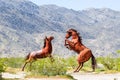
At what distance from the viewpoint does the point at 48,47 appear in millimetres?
39969

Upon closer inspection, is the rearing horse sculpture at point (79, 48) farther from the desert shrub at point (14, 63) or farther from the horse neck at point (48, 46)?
the desert shrub at point (14, 63)

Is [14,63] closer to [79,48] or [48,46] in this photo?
[48,46]

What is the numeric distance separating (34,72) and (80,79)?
3.64 meters

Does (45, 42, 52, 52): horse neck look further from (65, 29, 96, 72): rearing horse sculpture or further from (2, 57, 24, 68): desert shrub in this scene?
(2, 57, 24, 68): desert shrub

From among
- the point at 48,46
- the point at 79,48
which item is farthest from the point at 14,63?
the point at 79,48

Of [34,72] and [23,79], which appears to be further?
[34,72]

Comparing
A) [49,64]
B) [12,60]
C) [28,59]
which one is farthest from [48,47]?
[12,60]

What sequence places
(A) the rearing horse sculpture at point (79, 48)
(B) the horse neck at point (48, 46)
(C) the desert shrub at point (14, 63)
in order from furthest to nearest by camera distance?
(C) the desert shrub at point (14, 63) < (B) the horse neck at point (48, 46) < (A) the rearing horse sculpture at point (79, 48)

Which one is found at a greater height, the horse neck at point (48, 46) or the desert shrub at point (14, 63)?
the horse neck at point (48, 46)

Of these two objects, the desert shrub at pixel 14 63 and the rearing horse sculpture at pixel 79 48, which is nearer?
the rearing horse sculpture at pixel 79 48

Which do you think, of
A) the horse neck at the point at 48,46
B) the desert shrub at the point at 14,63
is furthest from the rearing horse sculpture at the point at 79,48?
the desert shrub at the point at 14,63

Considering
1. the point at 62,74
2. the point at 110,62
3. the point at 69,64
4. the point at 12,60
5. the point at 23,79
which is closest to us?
the point at 23,79

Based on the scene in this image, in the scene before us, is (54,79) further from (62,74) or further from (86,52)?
(86,52)

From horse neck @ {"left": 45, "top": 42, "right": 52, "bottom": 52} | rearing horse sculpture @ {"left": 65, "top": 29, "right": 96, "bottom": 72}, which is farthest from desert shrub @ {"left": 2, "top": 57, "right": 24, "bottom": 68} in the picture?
rearing horse sculpture @ {"left": 65, "top": 29, "right": 96, "bottom": 72}
